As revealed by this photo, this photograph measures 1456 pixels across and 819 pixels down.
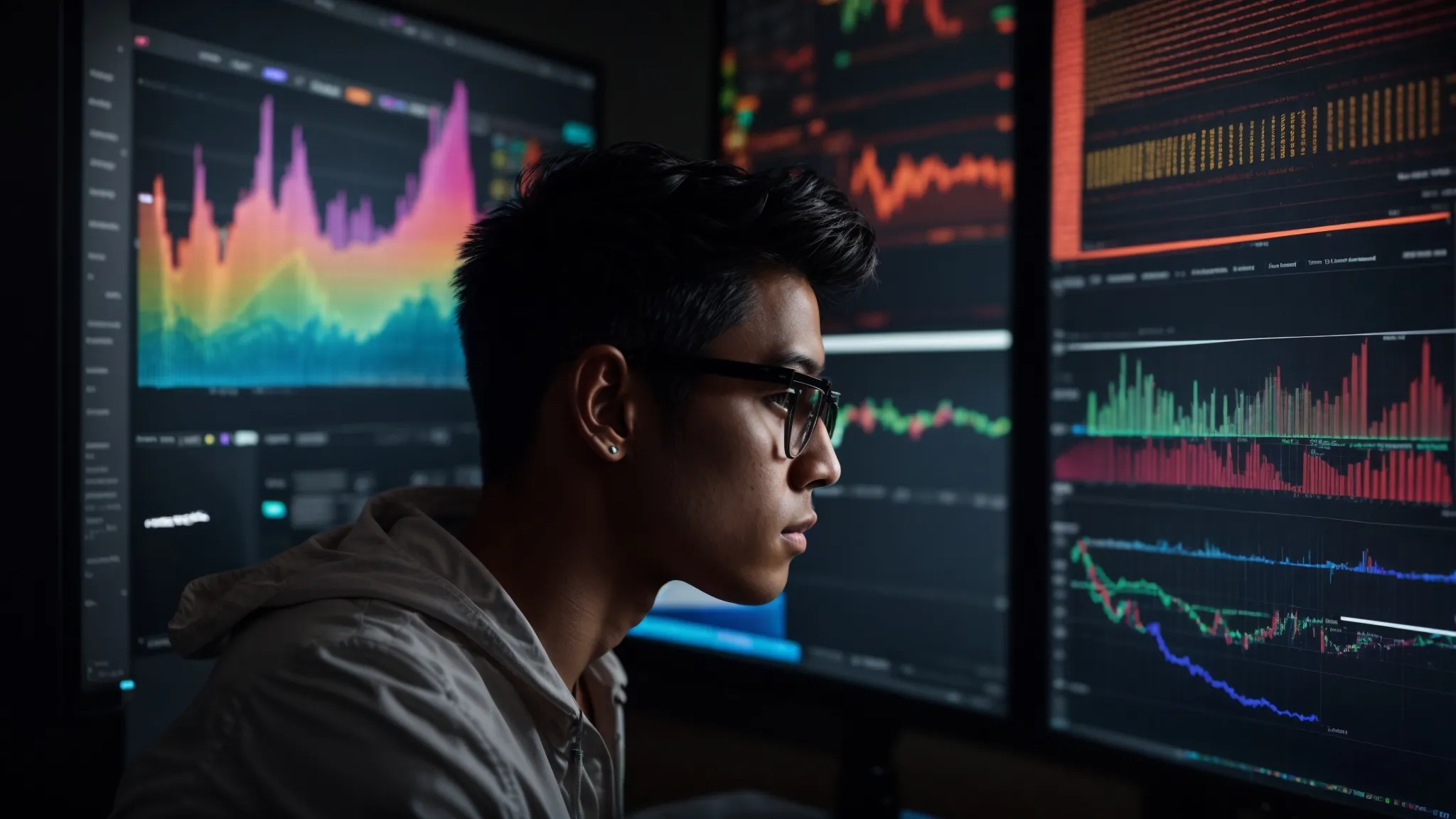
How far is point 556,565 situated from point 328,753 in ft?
0.93

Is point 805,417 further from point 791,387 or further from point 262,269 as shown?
point 262,269

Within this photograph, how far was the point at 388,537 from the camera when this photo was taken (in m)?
0.90

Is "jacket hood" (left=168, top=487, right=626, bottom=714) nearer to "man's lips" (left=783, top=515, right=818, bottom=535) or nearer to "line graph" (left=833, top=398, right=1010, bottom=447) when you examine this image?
"man's lips" (left=783, top=515, right=818, bottom=535)

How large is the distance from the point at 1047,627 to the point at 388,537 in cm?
66

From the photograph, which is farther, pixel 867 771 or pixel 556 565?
pixel 867 771

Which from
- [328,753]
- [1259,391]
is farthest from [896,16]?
[328,753]

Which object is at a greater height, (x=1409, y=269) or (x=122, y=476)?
(x=1409, y=269)

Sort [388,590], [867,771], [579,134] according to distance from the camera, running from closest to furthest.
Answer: [388,590] → [867,771] → [579,134]

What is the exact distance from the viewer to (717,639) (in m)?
1.36

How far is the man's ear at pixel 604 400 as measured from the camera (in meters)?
0.88

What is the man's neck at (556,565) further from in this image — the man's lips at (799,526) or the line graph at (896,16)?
the line graph at (896,16)

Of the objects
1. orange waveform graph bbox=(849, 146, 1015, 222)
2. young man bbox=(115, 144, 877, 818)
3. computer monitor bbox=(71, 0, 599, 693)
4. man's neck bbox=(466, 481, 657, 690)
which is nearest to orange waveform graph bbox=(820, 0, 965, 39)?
orange waveform graph bbox=(849, 146, 1015, 222)

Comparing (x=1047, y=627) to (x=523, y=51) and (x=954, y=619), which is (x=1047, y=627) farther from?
(x=523, y=51)

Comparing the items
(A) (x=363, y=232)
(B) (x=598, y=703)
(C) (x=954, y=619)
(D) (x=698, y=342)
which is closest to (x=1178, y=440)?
(C) (x=954, y=619)
